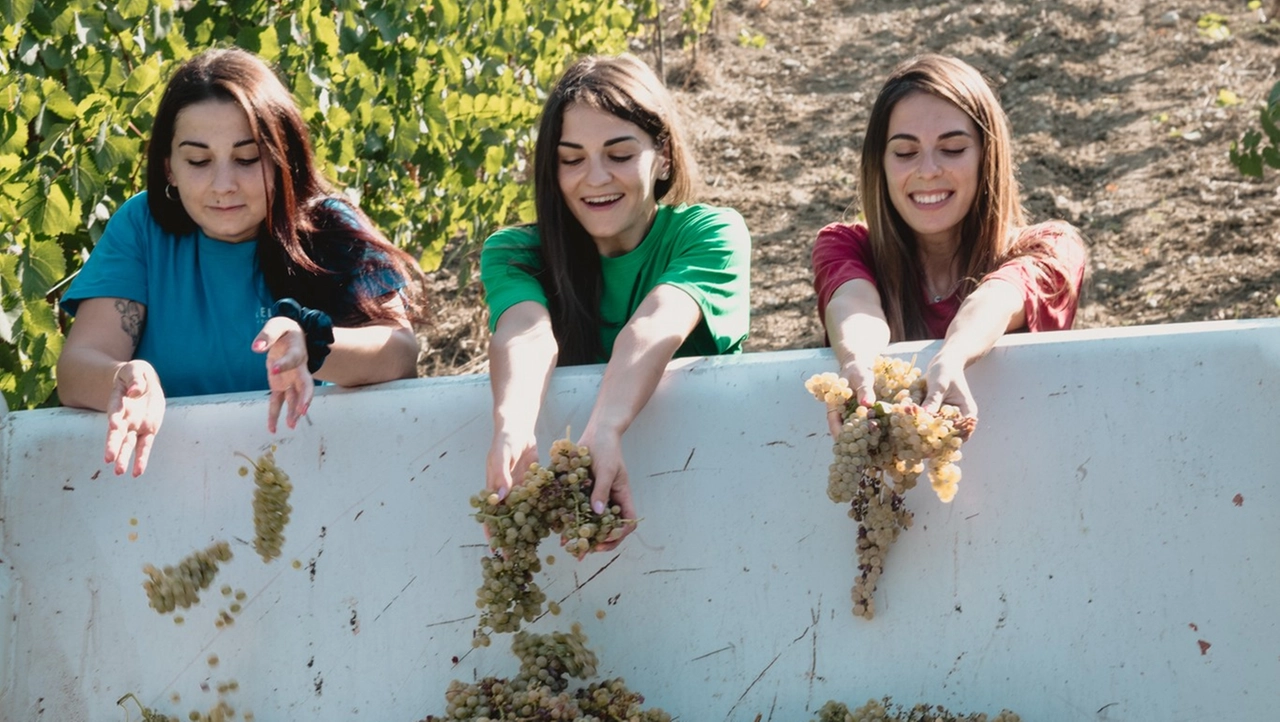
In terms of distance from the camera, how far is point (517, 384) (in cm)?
216

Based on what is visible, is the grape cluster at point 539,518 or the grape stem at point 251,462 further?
the grape stem at point 251,462

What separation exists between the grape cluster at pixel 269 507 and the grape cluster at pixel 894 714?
968 mm

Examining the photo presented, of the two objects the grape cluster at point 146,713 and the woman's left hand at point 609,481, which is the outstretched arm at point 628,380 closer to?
the woman's left hand at point 609,481

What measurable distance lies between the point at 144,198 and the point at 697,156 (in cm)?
348

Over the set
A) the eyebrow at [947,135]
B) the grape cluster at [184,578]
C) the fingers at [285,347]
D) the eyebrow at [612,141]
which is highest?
the eyebrow at [612,141]

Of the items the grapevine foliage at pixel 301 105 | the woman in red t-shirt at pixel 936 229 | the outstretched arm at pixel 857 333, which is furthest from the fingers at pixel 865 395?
the grapevine foliage at pixel 301 105

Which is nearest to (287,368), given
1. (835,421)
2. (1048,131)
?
(835,421)

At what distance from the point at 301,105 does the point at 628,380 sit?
54.6 inches

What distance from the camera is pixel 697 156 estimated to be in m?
5.81

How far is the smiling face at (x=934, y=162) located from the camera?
2477 millimetres

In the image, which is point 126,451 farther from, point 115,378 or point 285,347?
point 285,347

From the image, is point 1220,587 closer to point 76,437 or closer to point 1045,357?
point 1045,357

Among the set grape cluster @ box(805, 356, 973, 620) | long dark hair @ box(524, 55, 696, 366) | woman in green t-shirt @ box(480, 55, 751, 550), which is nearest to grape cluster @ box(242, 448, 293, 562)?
woman in green t-shirt @ box(480, 55, 751, 550)

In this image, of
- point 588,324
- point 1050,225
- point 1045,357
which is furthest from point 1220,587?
point 588,324
